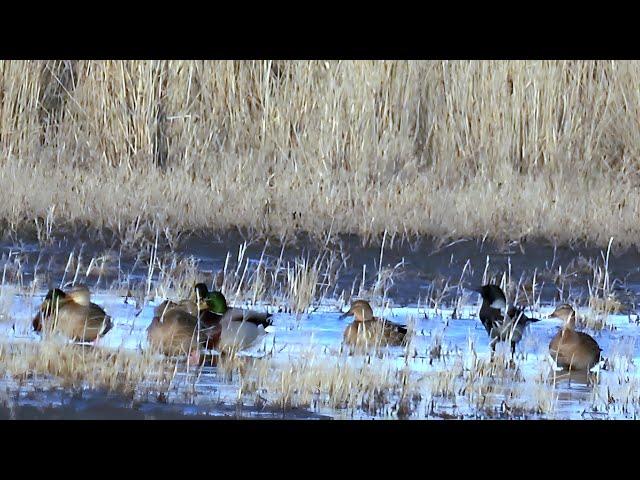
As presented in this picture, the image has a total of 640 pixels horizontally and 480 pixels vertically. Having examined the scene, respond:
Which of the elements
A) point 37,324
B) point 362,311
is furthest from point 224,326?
point 37,324

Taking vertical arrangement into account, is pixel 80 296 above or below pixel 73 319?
above

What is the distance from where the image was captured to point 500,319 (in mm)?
8469

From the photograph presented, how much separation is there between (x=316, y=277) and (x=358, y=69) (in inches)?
164

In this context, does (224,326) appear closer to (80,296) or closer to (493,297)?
(80,296)

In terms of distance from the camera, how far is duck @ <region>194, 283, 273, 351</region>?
7938 millimetres

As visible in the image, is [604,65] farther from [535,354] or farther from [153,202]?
[535,354]

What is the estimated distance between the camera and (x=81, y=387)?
7094mm

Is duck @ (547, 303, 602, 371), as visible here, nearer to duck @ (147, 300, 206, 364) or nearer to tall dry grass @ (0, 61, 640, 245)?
duck @ (147, 300, 206, 364)

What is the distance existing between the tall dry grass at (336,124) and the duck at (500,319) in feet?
11.1

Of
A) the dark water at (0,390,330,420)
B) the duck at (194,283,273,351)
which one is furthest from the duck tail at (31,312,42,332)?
the dark water at (0,390,330,420)

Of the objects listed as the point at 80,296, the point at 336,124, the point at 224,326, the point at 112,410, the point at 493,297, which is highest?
the point at 336,124

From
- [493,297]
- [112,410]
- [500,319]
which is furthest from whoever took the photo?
[493,297]

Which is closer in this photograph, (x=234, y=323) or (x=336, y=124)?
(x=234, y=323)

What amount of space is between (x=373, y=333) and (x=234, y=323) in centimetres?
76
